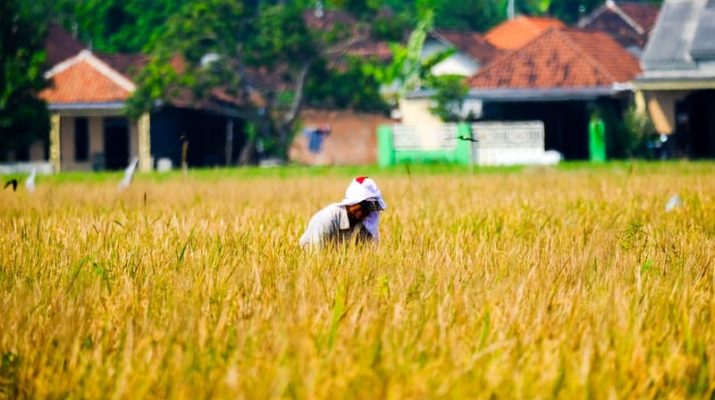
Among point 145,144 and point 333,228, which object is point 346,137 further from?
point 333,228

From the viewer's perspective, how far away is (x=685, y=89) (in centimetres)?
3316

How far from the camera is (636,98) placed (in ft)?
111

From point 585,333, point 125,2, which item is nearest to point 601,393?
point 585,333

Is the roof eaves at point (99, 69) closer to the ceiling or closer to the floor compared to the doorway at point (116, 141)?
closer to the ceiling

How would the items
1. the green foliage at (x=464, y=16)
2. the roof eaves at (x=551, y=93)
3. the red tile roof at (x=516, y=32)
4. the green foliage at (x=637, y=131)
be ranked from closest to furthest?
the green foliage at (x=637, y=131) < the roof eaves at (x=551, y=93) < the red tile roof at (x=516, y=32) < the green foliage at (x=464, y=16)

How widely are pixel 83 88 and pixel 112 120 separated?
1584 mm

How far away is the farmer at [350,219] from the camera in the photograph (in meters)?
7.86

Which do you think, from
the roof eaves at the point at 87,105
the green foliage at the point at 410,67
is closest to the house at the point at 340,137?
the green foliage at the point at 410,67

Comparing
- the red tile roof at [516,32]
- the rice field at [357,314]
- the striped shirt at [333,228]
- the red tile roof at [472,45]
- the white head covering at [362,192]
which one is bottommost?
the rice field at [357,314]

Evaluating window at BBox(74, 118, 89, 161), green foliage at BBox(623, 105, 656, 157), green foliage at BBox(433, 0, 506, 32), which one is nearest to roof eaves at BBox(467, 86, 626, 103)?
green foliage at BBox(623, 105, 656, 157)

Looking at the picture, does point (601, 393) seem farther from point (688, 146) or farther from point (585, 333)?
point (688, 146)

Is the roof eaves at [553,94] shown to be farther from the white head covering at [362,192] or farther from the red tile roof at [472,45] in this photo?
the white head covering at [362,192]

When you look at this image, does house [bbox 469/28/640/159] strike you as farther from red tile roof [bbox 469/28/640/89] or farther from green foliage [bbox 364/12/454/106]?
green foliage [bbox 364/12/454/106]

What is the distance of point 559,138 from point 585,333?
101 feet
